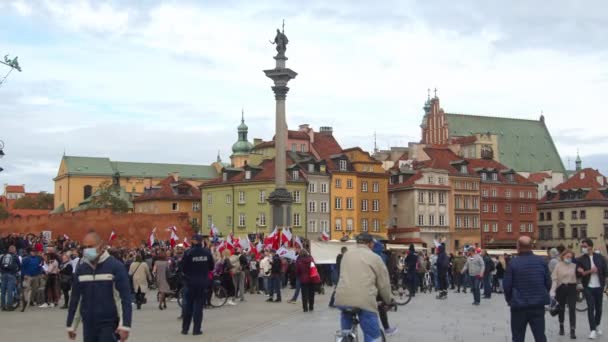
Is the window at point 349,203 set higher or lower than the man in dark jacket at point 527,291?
higher

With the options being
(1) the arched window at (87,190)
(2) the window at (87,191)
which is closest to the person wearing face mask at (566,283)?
(2) the window at (87,191)

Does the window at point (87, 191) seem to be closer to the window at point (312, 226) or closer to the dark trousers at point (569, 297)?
the window at point (312, 226)

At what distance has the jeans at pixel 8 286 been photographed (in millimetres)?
24984

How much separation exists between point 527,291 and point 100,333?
586cm

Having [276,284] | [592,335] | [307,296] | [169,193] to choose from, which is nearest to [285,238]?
[276,284]

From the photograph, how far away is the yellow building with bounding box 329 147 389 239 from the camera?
9331 centimetres

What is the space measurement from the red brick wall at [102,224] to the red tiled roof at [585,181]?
54.8 meters

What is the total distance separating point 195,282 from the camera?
703 inches

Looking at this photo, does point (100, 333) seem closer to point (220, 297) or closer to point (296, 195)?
point (220, 297)

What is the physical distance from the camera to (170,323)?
20688 millimetres

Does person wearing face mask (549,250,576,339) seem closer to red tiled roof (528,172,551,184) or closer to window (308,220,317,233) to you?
window (308,220,317,233)

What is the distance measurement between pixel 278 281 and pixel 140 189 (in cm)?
12175

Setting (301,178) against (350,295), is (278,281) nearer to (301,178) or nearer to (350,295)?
(350,295)

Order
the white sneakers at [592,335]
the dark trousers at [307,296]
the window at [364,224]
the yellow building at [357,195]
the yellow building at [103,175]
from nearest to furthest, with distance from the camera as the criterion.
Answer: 1. the white sneakers at [592,335]
2. the dark trousers at [307,296]
3. the yellow building at [357,195]
4. the window at [364,224]
5. the yellow building at [103,175]
